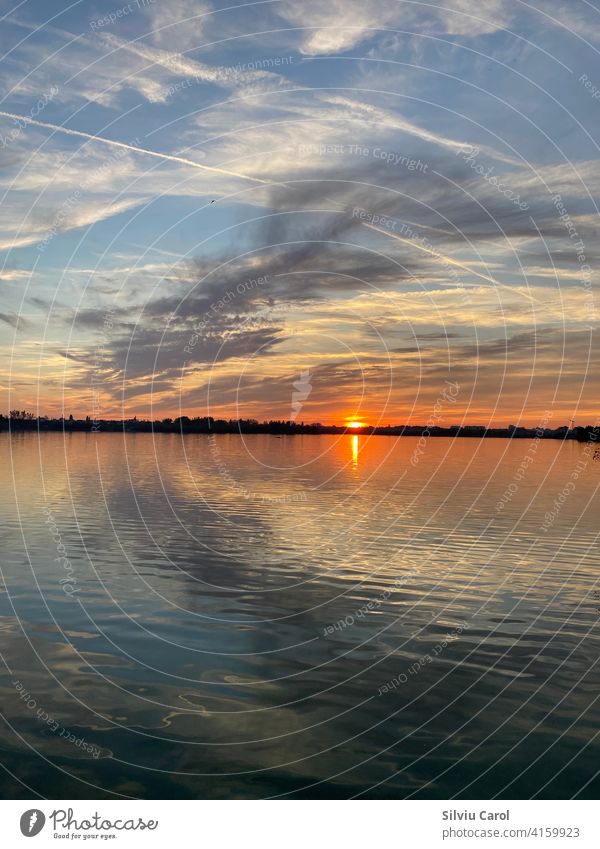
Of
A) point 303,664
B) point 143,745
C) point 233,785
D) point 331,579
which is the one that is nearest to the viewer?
point 233,785

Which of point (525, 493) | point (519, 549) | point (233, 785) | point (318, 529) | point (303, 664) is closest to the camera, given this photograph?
point (233, 785)

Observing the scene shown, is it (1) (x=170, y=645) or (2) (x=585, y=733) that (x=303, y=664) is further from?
(2) (x=585, y=733)

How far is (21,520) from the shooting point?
4778 centimetres

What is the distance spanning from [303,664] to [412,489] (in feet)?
174

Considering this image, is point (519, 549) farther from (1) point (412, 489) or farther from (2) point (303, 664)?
(1) point (412, 489)

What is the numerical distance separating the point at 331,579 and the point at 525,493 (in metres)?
43.4

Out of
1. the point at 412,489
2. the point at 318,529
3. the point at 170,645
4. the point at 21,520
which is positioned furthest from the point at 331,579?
the point at 412,489

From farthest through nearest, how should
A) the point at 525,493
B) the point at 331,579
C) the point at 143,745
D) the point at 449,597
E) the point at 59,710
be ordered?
the point at 525,493, the point at 331,579, the point at 449,597, the point at 59,710, the point at 143,745

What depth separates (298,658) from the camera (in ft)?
71.7

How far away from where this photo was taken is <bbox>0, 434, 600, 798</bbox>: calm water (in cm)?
1484

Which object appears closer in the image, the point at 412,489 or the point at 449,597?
the point at 449,597

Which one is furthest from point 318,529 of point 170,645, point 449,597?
point 170,645

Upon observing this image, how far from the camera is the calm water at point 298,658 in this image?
14.8 m

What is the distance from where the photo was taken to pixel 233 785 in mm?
14133
